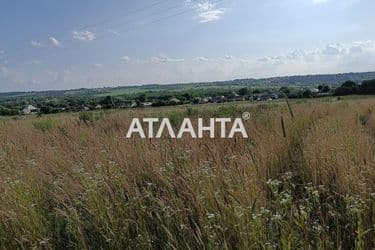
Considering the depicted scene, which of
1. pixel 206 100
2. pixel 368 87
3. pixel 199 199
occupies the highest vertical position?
pixel 368 87

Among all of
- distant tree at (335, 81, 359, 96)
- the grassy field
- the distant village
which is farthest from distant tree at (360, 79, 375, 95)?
the grassy field

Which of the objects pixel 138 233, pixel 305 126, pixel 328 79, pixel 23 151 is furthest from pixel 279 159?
pixel 328 79

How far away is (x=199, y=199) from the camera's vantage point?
302 centimetres

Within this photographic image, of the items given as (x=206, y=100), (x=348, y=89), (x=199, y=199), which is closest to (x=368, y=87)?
(x=348, y=89)

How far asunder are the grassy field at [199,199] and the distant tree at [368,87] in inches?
2618

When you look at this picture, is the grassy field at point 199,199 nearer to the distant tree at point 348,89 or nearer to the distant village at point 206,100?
the distant village at point 206,100

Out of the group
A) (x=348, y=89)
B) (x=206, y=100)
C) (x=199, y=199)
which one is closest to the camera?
(x=199, y=199)

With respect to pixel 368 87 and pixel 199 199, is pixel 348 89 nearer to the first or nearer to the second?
pixel 368 87

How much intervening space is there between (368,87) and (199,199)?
71.0 meters

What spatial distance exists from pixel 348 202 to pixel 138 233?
1805mm

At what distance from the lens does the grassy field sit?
2637mm

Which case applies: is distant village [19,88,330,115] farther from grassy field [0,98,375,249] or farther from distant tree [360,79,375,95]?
distant tree [360,79,375,95]

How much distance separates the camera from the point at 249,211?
8.95 feet

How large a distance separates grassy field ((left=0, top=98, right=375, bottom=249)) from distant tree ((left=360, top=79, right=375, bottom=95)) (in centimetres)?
6651
